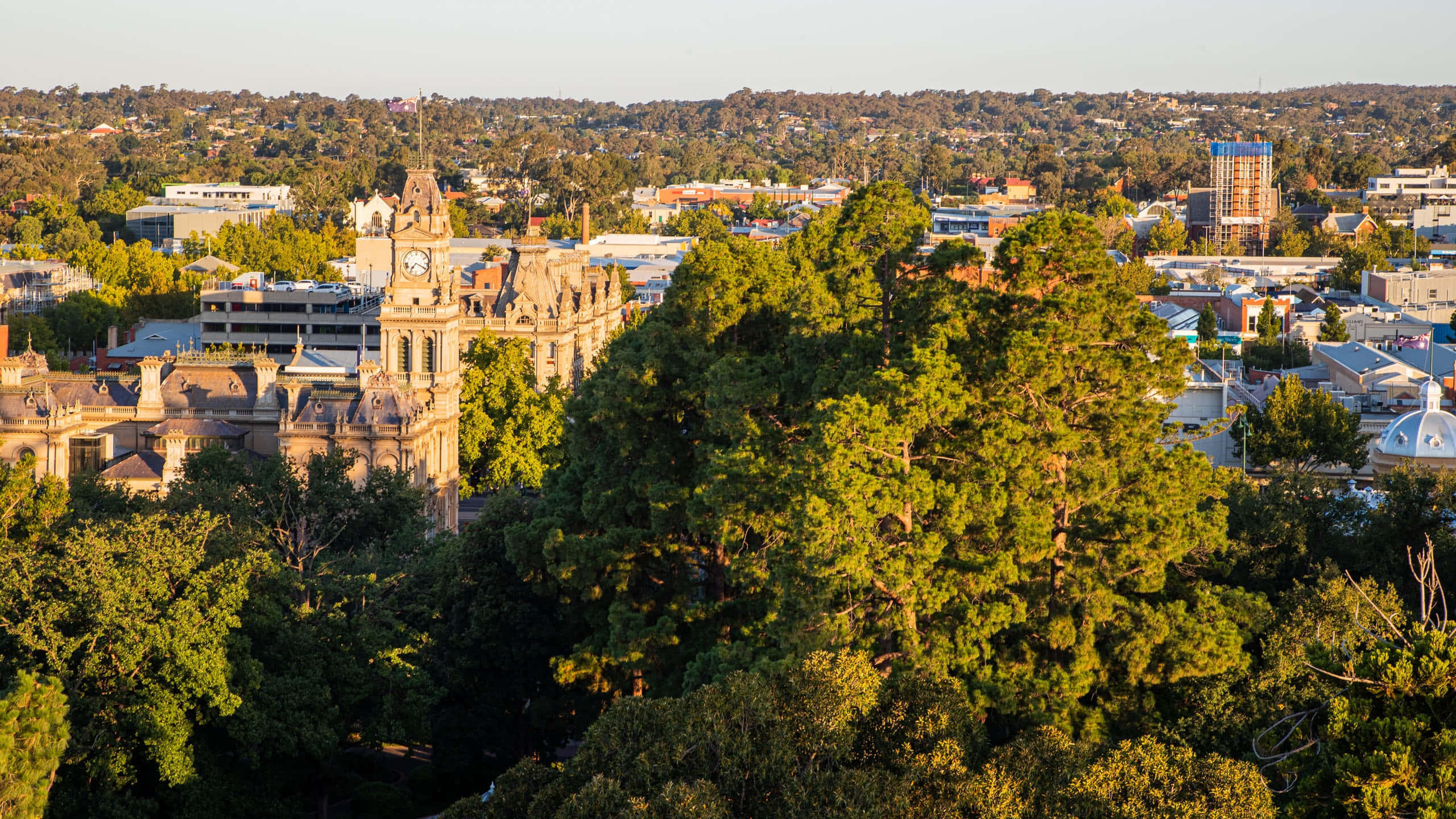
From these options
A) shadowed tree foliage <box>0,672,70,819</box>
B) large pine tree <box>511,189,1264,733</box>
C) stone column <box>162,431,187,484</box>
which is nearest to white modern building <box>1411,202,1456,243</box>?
stone column <box>162,431,187,484</box>

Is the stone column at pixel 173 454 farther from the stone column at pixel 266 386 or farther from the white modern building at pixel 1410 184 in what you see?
the white modern building at pixel 1410 184

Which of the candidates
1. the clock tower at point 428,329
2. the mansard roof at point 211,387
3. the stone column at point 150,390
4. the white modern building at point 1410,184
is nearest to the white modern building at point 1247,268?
the white modern building at point 1410,184

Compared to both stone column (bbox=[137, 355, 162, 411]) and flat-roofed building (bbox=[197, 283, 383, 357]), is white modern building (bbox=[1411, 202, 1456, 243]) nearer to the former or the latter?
flat-roofed building (bbox=[197, 283, 383, 357])

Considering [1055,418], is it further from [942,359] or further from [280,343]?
[280,343]

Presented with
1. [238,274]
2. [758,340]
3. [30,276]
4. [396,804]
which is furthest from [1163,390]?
[30,276]

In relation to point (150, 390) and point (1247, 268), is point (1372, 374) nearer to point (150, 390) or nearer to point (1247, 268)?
point (150, 390)

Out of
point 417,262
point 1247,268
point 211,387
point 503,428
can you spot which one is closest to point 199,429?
point 211,387
